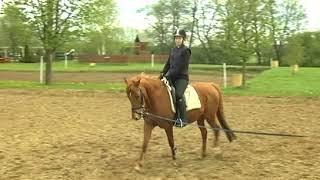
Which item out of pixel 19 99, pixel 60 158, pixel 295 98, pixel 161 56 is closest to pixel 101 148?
pixel 60 158

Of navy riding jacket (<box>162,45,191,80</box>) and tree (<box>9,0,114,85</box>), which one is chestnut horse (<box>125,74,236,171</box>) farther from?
tree (<box>9,0,114,85</box>)

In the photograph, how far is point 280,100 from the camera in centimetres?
2080

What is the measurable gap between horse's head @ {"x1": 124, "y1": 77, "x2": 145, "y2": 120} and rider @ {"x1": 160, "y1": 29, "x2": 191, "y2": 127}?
1040 millimetres

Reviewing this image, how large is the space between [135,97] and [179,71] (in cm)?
129

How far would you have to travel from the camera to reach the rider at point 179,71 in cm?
924

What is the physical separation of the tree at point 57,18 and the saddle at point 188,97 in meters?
19.6

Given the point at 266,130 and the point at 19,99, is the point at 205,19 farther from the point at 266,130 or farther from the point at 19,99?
the point at 266,130

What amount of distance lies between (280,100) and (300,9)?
59069mm

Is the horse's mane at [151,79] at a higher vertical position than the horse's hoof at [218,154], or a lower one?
higher

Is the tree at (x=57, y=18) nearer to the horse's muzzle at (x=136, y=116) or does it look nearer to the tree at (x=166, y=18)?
the horse's muzzle at (x=136, y=116)

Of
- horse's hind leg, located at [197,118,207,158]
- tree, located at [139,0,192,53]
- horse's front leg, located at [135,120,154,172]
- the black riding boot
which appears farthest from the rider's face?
tree, located at [139,0,192,53]

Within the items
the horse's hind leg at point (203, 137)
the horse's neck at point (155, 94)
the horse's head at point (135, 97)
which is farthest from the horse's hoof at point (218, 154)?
the horse's head at point (135, 97)

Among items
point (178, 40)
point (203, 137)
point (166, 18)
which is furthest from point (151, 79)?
point (166, 18)

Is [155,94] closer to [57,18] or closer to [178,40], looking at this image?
[178,40]
